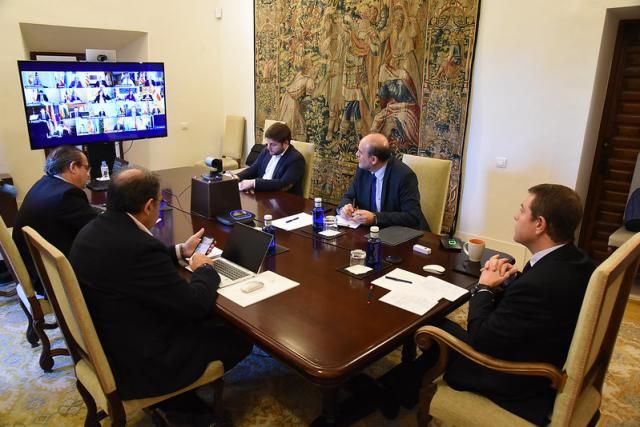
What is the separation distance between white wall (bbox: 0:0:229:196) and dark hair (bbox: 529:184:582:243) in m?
4.72

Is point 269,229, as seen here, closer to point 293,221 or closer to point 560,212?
point 293,221

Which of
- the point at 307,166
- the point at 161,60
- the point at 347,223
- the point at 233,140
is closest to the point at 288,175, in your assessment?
the point at 307,166

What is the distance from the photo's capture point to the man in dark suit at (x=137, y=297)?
1.46 meters

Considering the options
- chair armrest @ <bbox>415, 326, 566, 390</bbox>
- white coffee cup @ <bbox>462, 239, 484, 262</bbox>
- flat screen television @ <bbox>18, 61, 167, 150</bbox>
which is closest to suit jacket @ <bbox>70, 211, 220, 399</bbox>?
chair armrest @ <bbox>415, 326, 566, 390</bbox>

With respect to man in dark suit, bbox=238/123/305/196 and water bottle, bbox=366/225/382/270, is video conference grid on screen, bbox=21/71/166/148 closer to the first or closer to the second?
man in dark suit, bbox=238/123/305/196

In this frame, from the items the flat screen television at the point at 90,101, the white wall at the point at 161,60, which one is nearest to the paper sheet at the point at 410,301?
the flat screen television at the point at 90,101

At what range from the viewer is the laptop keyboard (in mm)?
1819

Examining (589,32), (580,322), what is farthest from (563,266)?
(589,32)

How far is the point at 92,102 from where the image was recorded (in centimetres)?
411

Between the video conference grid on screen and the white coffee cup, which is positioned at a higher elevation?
the video conference grid on screen

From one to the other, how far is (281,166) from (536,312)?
→ 93.3 inches

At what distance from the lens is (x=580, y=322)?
4.06 feet

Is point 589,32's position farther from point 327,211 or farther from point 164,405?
point 164,405

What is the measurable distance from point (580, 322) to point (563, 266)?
0.19 metres
